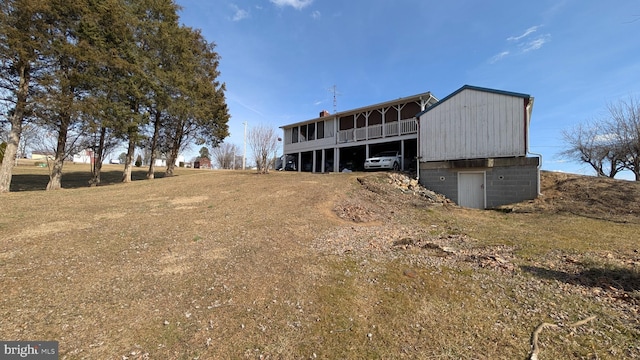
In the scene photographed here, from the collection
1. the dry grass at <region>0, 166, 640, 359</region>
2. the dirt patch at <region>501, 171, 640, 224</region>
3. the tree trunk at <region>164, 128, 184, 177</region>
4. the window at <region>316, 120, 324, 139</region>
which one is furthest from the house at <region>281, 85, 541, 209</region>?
the tree trunk at <region>164, 128, 184, 177</region>

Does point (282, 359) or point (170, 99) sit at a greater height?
point (170, 99)

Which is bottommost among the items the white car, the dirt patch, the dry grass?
the dry grass

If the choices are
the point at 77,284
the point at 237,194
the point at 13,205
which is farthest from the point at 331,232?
the point at 13,205

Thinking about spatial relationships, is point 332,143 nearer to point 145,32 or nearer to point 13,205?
point 145,32

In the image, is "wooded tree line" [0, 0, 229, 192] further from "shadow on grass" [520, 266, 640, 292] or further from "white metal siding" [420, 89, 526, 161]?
"shadow on grass" [520, 266, 640, 292]

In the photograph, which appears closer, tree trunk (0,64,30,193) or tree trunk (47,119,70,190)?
tree trunk (0,64,30,193)

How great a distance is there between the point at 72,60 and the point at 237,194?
12723 mm

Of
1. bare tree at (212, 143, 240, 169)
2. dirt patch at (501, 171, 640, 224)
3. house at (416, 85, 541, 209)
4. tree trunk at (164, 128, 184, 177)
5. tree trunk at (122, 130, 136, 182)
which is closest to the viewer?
dirt patch at (501, 171, 640, 224)

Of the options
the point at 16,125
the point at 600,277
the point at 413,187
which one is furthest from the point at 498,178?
the point at 16,125

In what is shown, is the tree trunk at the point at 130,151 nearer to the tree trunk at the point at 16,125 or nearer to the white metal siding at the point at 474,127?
the tree trunk at the point at 16,125

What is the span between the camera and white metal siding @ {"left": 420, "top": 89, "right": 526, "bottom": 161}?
1321 centimetres

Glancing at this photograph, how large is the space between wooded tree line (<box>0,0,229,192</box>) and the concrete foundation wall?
17.5 metres

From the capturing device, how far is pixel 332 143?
23.6m

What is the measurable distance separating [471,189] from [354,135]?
33.4 ft
